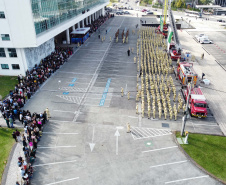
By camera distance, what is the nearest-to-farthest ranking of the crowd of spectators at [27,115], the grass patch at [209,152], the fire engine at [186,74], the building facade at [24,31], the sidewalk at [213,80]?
the grass patch at [209,152], the crowd of spectators at [27,115], the sidewalk at [213,80], the building facade at [24,31], the fire engine at [186,74]

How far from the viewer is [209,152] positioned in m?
17.4

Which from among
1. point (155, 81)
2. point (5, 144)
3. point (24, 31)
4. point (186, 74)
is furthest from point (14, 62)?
point (186, 74)

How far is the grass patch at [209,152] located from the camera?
15.8 m

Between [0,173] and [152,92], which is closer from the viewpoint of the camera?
[0,173]

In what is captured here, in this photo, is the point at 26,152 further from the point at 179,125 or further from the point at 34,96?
the point at 179,125

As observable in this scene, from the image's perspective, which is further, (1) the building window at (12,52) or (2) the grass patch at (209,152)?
(1) the building window at (12,52)

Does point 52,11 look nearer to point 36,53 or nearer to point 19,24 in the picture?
point 36,53

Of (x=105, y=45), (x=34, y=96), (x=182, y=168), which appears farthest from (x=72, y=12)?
(x=182, y=168)

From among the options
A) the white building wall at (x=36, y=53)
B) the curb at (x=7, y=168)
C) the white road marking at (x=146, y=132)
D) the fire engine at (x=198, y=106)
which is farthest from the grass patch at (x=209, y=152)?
the white building wall at (x=36, y=53)

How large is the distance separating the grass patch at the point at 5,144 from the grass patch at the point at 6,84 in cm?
779

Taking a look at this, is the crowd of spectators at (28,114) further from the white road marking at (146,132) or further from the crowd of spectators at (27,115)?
the white road marking at (146,132)

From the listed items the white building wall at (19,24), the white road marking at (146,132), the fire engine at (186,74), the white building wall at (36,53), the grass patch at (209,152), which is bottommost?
the grass patch at (209,152)

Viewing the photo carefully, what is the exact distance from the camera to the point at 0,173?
15453mm

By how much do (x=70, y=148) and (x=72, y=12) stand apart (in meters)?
37.8
